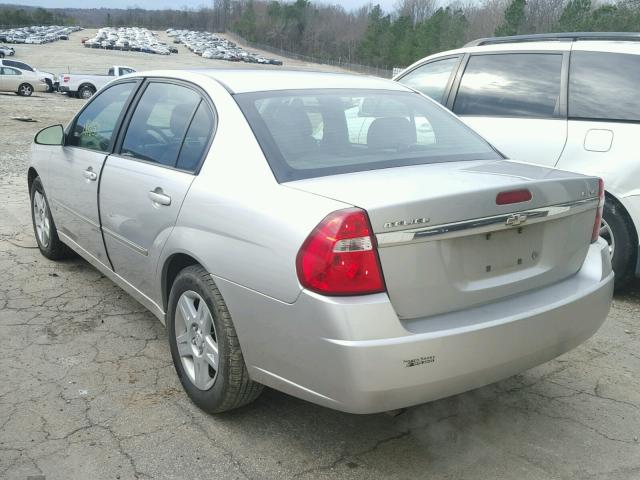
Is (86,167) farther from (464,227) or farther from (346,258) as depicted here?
(464,227)

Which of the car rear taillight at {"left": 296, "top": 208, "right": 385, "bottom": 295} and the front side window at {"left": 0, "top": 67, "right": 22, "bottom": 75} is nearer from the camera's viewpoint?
the car rear taillight at {"left": 296, "top": 208, "right": 385, "bottom": 295}

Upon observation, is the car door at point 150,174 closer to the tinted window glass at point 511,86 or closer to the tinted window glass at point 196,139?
the tinted window glass at point 196,139

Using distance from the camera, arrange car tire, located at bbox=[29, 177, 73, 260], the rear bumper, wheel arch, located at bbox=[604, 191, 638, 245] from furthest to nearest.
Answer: car tire, located at bbox=[29, 177, 73, 260] → wheel arch, located at bbox=[604, 191, 638, 245] → the rear bumper

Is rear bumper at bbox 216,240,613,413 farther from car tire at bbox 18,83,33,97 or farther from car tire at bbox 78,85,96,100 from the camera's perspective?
car tire at bbox 78,85,96,100

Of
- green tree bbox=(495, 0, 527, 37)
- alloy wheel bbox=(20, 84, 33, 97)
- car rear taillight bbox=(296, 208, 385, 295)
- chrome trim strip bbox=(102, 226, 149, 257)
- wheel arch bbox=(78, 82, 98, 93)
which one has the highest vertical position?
green tree bbox=(495, 0, 527, 37)

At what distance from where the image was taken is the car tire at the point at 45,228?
506cm

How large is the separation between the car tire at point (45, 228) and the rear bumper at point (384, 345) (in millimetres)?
2891

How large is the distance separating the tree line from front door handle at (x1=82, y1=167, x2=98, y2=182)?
43.6m

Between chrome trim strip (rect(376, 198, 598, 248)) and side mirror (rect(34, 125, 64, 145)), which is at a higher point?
chrome trim strip (rect(376, 198, 598, 248))

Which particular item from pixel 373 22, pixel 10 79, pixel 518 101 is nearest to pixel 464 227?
pixel 518 101

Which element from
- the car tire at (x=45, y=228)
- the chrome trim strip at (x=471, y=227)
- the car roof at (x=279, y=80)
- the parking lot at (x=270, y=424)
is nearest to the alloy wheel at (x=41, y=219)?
the car tire at (x=45, y=228)

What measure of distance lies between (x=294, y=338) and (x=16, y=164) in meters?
9.40

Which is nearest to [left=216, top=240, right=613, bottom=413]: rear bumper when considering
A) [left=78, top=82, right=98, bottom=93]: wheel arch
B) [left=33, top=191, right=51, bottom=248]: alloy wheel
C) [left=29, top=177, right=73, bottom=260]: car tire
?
[left=29, top=177, right=73, bottom=260]: car tire

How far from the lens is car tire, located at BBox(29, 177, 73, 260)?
199 inches
